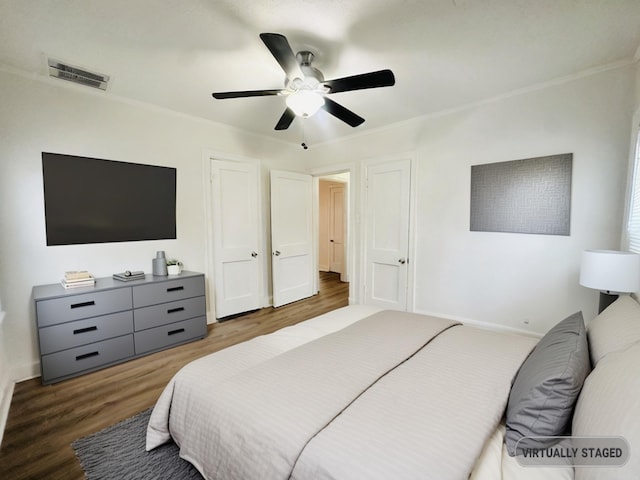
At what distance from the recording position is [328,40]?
1971 mm

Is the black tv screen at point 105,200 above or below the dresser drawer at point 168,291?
above

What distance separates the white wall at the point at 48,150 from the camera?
232cm

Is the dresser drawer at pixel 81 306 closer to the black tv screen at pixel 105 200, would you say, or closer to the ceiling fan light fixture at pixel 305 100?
the black tv screen at pixel 105 200

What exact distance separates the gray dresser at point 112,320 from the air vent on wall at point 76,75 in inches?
70.8

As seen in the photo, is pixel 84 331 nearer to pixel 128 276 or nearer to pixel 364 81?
pixel 128 276

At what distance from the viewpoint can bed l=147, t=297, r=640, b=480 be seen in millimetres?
849

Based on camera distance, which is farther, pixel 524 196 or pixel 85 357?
pixel 524 196

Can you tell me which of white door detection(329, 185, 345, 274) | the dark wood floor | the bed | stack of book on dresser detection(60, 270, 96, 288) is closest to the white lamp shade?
the bed

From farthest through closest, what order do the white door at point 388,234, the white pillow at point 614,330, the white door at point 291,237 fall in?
the white door at point 291,237
the white door at point 388,234
the white pillow at point 614,330

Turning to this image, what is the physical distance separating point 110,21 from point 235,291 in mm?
2974

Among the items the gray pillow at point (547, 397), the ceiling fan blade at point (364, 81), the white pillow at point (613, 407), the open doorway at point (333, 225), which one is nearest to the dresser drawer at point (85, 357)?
the ceiling fan blade at point (364, 81)

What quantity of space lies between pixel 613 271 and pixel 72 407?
3.79 meters

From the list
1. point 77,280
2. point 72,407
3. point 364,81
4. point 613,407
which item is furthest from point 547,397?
point 77,280

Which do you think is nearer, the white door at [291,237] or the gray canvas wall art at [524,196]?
the gray canvas wall art at [524,196]
